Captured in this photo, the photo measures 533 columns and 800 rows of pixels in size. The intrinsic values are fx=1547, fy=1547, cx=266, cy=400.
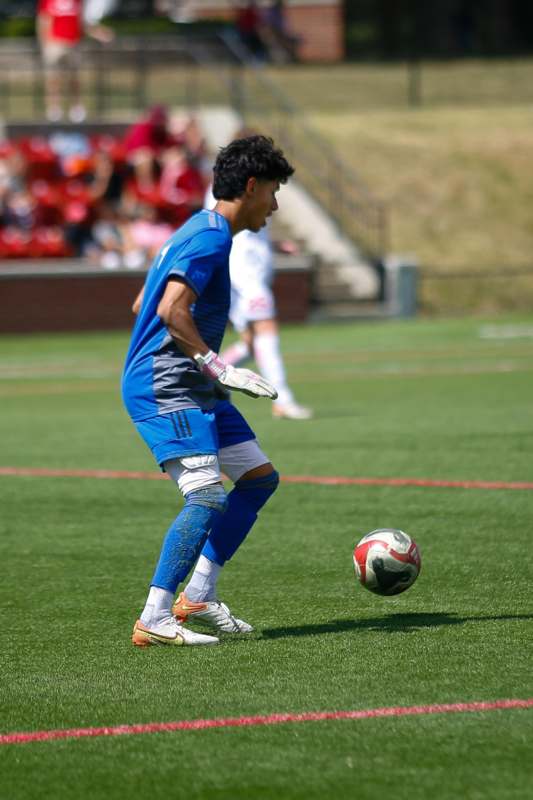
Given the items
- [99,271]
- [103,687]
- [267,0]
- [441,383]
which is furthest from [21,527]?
[267,0]

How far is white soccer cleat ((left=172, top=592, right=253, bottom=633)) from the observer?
258 inches

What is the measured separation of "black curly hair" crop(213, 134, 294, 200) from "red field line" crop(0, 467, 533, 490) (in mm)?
4314

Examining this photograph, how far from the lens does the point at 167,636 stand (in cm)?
634

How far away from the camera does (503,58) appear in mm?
42469

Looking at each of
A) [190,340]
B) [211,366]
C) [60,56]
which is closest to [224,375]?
[211,366]

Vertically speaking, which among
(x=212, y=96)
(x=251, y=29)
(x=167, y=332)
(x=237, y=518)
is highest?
(x=167, y=332)

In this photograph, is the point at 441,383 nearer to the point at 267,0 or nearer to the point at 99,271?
the point at 99,271

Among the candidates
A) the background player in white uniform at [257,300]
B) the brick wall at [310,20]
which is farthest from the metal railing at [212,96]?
the background player in white uniform at [257,300]

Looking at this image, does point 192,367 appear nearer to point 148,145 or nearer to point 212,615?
point 212,615

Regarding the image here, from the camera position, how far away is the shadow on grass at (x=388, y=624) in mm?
6555

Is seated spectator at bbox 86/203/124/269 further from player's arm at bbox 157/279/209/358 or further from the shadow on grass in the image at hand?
player's arm at bbox 157/279/209/358

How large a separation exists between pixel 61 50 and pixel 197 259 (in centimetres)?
2417

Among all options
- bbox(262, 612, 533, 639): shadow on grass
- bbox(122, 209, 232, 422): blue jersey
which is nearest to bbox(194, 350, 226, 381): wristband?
bbox(122, 209, 232, 422): blue jersey

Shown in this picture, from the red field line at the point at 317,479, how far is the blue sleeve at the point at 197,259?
4437mm
